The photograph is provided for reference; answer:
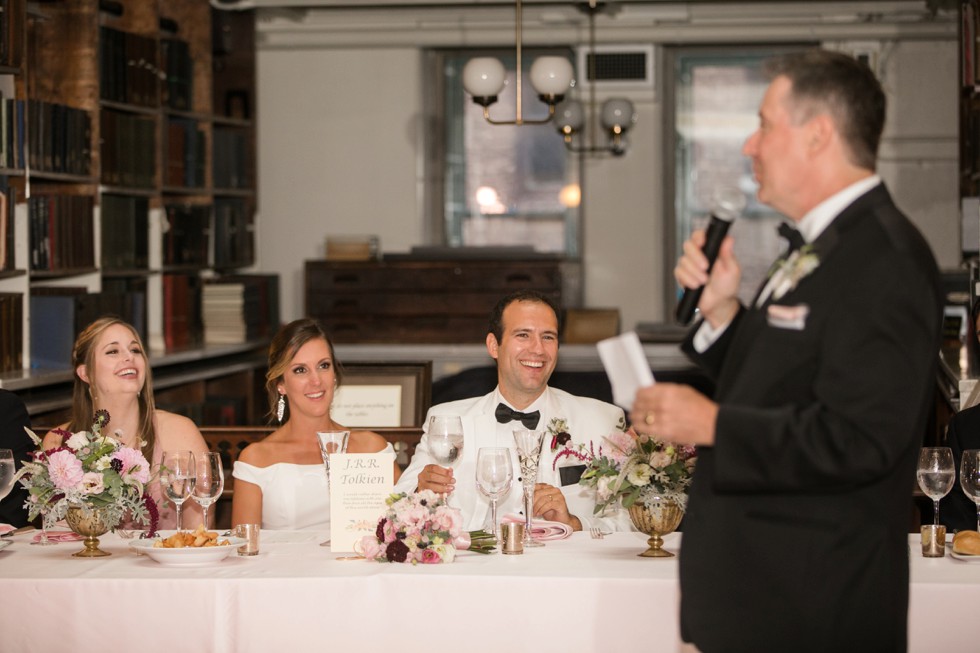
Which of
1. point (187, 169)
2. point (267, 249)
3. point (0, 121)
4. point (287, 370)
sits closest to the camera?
point (287, 370)

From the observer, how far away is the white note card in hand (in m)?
1.73

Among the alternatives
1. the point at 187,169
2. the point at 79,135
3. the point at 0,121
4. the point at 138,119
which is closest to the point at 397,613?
the point at 0,121

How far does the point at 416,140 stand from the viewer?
26.0 ft

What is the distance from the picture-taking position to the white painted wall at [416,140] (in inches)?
301

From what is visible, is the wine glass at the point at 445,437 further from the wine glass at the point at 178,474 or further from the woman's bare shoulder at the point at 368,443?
the woman's bare shoulder at the point at 368,443

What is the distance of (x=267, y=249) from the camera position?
8.10 meters

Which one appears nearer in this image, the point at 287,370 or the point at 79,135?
the point at 287,370

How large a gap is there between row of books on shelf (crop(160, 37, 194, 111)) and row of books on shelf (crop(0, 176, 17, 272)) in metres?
1.77

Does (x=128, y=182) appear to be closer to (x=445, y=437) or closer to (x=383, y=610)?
(x=445, y=437)

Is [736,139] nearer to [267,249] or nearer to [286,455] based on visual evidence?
[267,249]

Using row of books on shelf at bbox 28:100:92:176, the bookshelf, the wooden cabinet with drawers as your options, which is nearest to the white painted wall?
the bookshelf

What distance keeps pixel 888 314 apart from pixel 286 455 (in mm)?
2304

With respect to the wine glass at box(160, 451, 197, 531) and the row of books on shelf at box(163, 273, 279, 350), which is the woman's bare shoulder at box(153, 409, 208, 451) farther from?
the row of books on shelf at box(163, 273, 279, 350)

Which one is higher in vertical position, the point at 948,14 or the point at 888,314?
the point at 948,14
